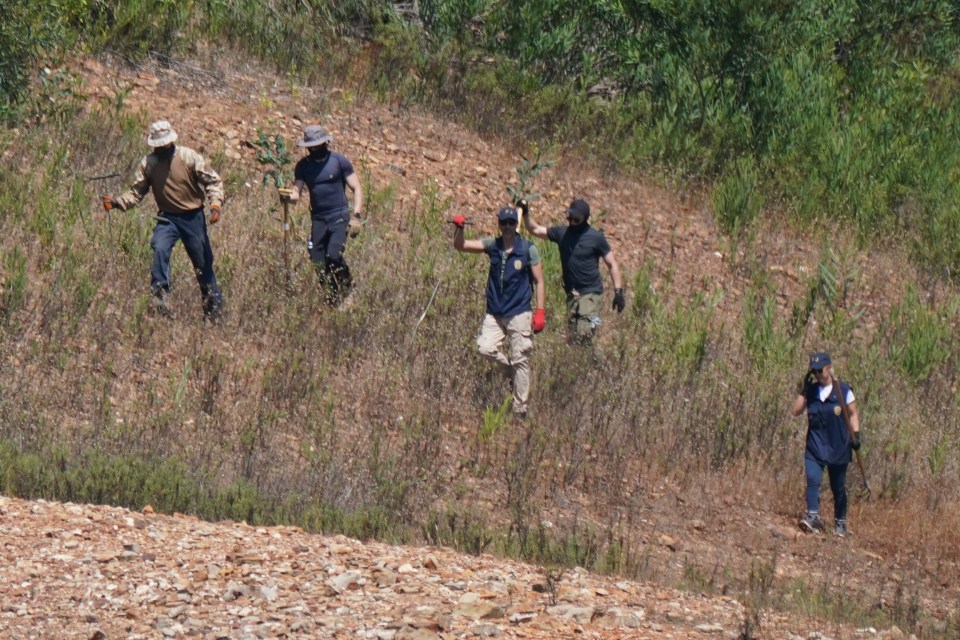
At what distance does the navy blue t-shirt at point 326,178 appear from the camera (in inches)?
440

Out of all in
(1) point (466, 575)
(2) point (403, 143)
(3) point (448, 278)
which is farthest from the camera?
(2) point (403, 143)

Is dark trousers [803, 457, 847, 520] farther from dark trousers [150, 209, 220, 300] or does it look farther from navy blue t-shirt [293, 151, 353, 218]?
dark trousers [150, 209, 220, 300]

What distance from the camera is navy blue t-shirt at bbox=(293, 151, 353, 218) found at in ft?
36.7

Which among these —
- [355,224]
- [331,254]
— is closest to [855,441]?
[355,224]

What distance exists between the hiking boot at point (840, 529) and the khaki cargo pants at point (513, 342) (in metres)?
2.55

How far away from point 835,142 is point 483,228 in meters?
5.08

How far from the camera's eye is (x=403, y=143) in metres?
15.9

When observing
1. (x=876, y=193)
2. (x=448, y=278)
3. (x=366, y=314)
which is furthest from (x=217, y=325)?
(x=876, y=193)

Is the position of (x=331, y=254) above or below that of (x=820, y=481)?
above

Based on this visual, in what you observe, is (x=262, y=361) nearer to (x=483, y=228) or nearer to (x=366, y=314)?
(x=366, y=314)

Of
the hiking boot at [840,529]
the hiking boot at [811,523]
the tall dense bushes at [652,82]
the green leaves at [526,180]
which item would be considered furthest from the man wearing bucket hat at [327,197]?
the tall dense bushes at [652,82]

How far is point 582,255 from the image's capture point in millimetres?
11289

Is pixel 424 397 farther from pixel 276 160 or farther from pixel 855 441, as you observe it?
pixel 276 160

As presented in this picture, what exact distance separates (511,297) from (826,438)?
257 centimetres
